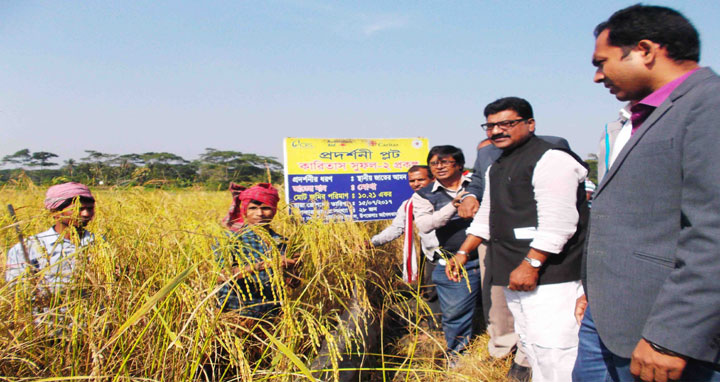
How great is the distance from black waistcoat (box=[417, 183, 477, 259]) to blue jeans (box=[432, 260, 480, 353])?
162 mm

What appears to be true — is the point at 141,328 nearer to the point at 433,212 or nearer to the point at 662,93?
the point at 662,93

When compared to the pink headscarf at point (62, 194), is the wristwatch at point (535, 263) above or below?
below

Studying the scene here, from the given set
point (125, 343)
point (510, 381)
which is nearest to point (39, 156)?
point (125, 343)

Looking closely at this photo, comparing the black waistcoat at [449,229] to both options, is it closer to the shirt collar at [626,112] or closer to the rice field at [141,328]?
the rice field at [141,328]

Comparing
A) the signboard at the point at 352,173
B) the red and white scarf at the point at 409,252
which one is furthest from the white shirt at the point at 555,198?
the signboard at the point at 352,173

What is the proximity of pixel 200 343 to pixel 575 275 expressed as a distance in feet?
5.20

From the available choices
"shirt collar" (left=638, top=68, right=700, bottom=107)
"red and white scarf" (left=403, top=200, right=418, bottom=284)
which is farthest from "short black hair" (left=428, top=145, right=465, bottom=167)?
"shirt collar" (left=638, top=68, right=700, bottom=107)

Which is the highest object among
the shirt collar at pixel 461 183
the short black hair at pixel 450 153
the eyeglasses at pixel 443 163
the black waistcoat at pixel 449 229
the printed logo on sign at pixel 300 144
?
the printed logo on sign at pixel 300 144

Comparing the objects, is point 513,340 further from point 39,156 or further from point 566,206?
point 39,156

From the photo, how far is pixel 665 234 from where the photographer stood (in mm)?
1008

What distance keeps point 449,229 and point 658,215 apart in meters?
1.96

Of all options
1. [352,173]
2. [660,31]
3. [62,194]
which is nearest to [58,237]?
[62,194]

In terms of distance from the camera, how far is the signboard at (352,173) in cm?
402

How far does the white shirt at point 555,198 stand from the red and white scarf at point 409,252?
1582mm
